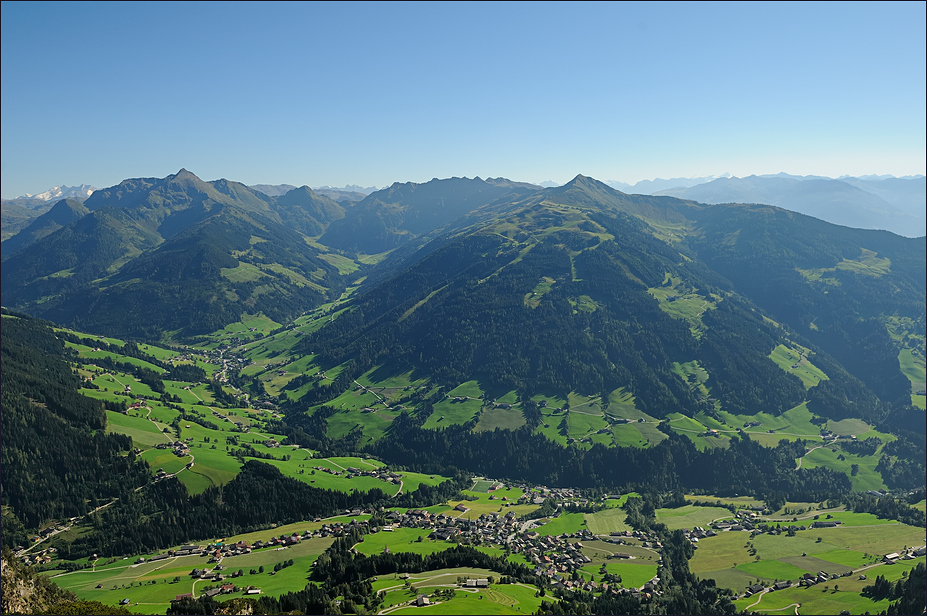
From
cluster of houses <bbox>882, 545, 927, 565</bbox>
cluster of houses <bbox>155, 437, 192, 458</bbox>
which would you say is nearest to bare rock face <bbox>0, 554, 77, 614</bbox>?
cluster of houses <bbox>155, 437, 192, 458</bbox>

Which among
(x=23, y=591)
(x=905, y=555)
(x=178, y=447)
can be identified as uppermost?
(x=23, y=591)

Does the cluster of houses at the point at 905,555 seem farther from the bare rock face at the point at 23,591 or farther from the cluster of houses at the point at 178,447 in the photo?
the cluster of houses at the point at 178,447

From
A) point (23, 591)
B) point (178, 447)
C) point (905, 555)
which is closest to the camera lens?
point (23, 591)

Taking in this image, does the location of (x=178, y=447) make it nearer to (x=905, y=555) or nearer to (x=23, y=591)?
(x=23, y=591)

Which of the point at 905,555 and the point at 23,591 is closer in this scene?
the point at 23,591

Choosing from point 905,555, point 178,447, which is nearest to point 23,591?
point 178,447

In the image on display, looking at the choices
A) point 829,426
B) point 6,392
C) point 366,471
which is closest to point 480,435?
point 366,471

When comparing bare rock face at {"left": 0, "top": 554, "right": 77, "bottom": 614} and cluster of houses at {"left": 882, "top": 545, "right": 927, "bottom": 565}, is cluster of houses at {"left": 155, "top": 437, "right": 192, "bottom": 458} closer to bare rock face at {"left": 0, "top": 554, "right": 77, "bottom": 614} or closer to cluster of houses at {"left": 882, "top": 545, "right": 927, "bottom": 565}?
bare rock face at {"left": 0, "top": 554, "right": 77, "bottom": 614}

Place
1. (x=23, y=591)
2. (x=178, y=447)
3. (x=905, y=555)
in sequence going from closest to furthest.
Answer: (x=23, y=591) → (x=905, y=555) → (x=178, y=447)

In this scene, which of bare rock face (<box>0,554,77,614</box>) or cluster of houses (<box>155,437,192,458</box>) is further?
cluster of houses (<box>155,437,192,458</box>)

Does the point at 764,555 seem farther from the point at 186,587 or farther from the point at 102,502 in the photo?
the point at 102,502

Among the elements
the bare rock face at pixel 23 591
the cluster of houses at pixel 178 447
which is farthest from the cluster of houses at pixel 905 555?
Result: the cluster of houses at pixel 178 447
